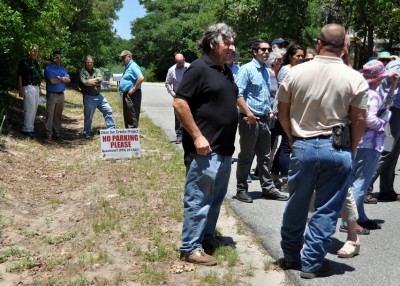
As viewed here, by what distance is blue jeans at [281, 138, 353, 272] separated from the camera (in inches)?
155

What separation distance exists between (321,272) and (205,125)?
1.54 meters

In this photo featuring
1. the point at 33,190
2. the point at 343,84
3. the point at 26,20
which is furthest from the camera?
the point at 26,20

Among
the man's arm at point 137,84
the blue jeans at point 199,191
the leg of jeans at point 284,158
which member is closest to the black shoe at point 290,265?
the blue jeans at point 199,191

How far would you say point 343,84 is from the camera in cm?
385

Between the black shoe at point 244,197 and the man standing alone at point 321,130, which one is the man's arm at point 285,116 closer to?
the man standing alone at point 321,130

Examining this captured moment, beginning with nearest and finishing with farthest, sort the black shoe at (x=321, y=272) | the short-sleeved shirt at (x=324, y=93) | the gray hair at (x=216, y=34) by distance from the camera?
the short-sleeved shirt at (x=324, y=93), the black shoe at (x=321, y=272), the gray hair at (x=216, y=34)

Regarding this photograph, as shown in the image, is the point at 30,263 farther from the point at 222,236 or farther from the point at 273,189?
the point at 273,189

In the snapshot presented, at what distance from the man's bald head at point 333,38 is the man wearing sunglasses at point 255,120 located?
230cm

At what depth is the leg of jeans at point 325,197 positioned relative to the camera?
3936 millimetres

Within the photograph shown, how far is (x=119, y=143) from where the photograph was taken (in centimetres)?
888

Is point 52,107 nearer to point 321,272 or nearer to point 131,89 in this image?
point 131,89

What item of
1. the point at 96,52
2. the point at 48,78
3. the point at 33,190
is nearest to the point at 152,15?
the point at 96,52

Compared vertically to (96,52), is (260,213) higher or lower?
lower

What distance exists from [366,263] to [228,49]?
2238mm
